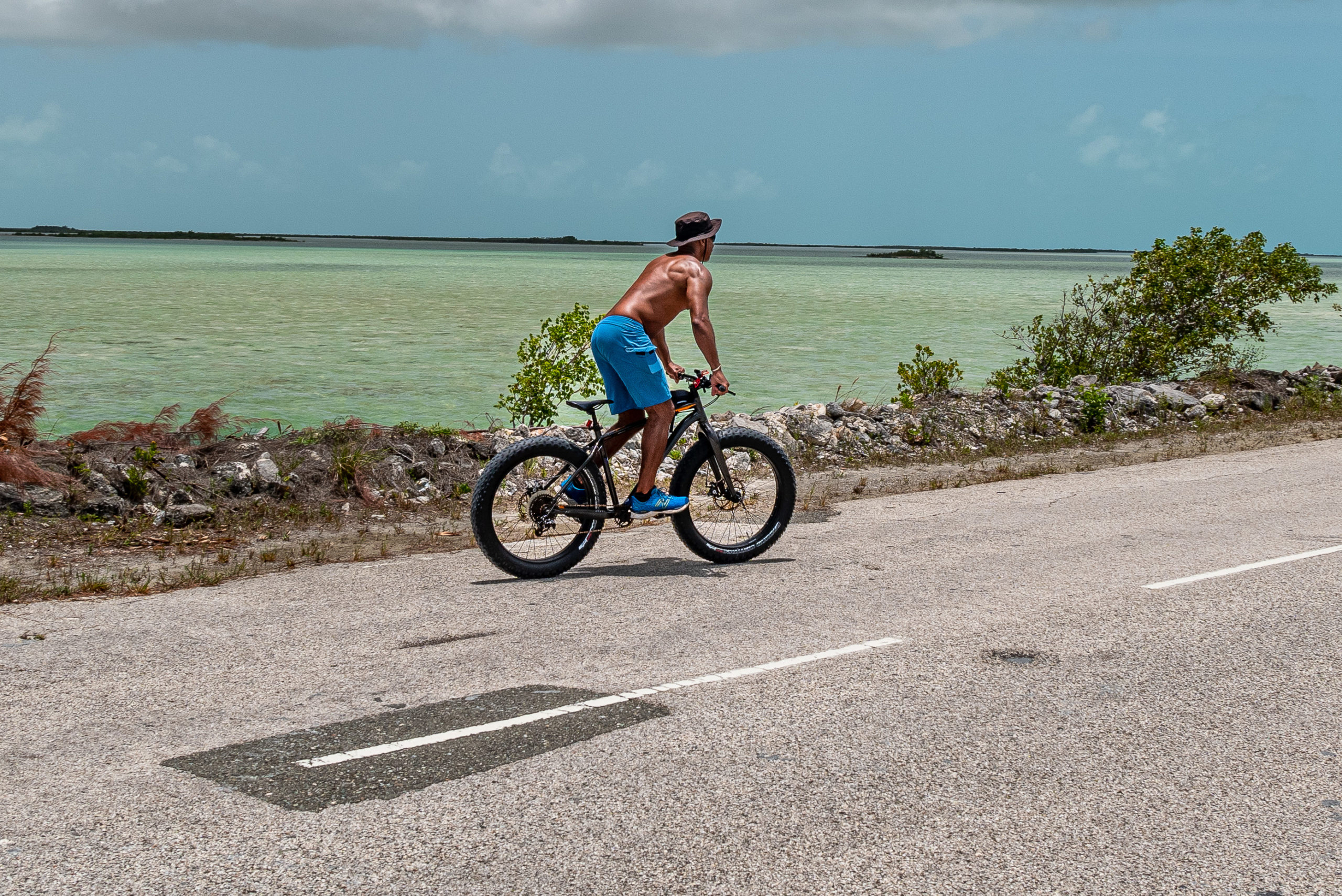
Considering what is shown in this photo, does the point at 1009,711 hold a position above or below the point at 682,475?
below

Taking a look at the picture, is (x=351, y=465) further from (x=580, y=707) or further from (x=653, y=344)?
(x=580, y=707)

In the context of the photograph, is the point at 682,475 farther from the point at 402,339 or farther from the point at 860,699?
the point at 402,339

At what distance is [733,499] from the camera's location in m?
8.41

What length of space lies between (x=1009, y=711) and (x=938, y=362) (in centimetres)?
1326

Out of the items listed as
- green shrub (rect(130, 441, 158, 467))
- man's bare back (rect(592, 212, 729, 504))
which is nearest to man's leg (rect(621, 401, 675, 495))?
man's bare back (rect(592, 212, 729, 504))

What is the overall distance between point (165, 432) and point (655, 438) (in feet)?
22.2

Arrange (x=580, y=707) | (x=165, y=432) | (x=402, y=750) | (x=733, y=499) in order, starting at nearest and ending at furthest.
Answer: (x=402, y=750) < (x=580, y=707) < (x=733, y=499) < (x=165, y=432)

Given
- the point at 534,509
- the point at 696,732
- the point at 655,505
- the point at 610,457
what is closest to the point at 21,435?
the point at 534,509

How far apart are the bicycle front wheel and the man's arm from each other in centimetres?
72

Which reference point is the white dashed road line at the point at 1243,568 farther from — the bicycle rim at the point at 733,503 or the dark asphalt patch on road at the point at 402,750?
the dark asphalt patch on road at the point at 402,750

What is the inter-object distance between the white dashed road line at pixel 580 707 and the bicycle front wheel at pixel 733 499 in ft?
7.14

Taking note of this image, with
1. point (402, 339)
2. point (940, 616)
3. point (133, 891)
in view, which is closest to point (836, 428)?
point (940, 616)

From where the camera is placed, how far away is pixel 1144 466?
1388cm

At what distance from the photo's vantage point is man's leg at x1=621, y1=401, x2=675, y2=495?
7.87 m
